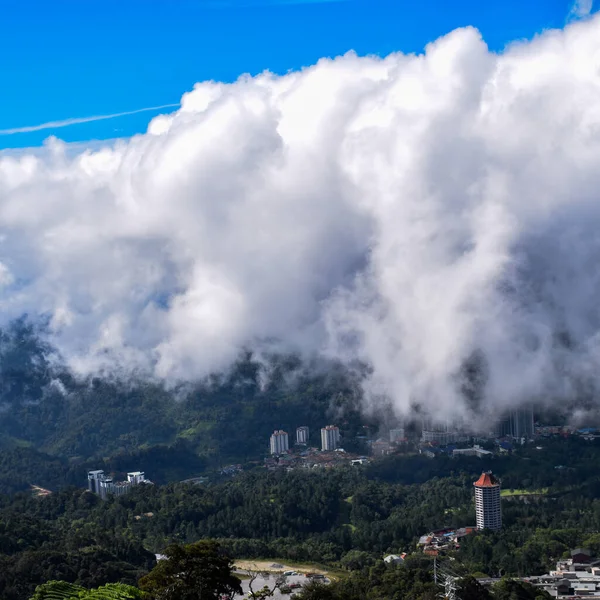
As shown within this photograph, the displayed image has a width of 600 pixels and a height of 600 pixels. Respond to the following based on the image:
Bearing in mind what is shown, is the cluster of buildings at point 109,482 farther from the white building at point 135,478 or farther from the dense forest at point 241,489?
the dense forest at point 241,489

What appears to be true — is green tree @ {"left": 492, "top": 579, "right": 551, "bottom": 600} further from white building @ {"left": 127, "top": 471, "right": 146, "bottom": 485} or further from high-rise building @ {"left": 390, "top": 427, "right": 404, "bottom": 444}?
white building @ {"left": 127, "top": 471, "right": 146, "bottom": 485}

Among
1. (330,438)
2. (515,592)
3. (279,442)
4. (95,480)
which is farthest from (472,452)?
(515,592)

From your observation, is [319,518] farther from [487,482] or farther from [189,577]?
[189,577]

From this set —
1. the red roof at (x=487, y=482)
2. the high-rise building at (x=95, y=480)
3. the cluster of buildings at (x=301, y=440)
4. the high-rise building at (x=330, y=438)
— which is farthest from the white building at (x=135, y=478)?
the red roof at (x=487, y=482)

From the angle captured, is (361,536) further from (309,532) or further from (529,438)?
(529,438)

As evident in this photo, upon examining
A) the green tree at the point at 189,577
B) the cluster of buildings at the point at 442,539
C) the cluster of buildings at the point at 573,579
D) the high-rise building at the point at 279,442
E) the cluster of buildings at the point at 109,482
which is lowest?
the cluster of buildings at the point at 573,579

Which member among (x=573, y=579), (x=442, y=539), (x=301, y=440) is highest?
(x=301, y=440)

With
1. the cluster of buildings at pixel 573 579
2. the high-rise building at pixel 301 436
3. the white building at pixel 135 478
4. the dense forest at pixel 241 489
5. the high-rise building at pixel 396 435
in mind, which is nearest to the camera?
the cluster of buildings at pixel 573 579
